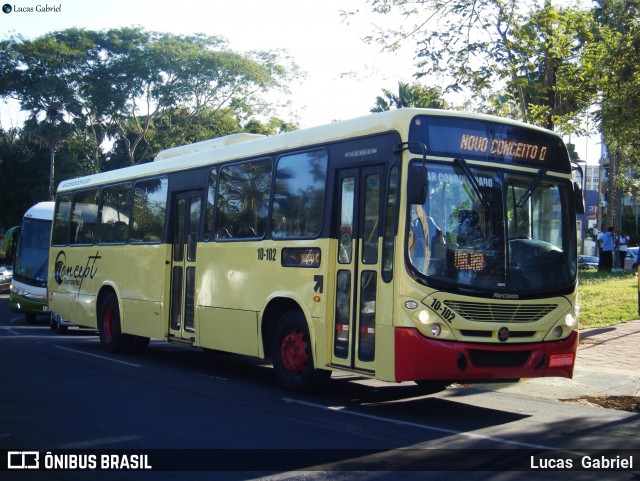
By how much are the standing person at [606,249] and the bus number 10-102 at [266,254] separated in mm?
20795

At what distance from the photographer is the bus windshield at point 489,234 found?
8.80m

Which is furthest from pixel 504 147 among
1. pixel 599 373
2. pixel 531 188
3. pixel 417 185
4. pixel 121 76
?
pixel 121 76

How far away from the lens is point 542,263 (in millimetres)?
9445

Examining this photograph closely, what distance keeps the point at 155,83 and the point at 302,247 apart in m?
31.8

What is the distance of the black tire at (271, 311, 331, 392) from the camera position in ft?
33.9

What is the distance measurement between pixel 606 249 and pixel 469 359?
22280 millimetres

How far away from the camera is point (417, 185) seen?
8484mm

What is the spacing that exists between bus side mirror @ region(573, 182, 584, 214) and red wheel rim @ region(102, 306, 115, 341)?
9467 millimetres

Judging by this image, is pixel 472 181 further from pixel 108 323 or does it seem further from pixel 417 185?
pixel 108 323

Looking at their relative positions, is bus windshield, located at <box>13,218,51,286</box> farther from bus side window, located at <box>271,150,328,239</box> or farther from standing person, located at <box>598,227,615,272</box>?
standing person, located at <box>598,227,615,272</box>

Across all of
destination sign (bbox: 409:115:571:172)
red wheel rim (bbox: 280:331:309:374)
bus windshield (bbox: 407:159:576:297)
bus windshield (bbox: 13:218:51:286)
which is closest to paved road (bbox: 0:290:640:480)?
red wheel rim (bbox: 280:331:309:374)

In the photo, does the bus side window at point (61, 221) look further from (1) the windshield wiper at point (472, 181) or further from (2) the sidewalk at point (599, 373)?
(1) the windshield wiper at point (472, 181)

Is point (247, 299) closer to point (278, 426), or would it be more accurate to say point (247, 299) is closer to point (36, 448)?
point (278, 426)

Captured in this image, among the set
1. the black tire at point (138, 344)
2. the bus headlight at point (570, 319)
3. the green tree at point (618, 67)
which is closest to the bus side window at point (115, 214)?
the black tire at point (138, 344)
